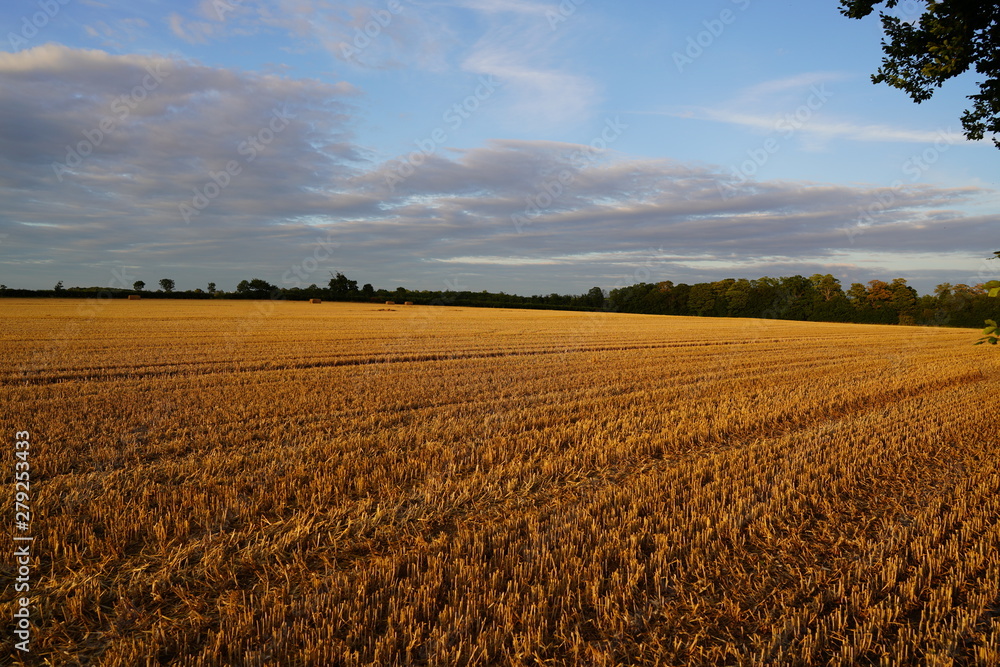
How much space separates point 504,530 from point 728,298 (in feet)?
321

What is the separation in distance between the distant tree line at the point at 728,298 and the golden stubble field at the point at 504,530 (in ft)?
249

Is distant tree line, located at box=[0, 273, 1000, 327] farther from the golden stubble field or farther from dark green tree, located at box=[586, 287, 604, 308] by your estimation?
the golden stubble field

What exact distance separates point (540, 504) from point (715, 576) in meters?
1.85

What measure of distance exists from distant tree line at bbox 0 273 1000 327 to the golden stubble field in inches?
2991

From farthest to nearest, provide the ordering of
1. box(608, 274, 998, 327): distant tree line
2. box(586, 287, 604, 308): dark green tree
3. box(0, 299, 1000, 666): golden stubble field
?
box(586, 287, 604, 308): dark green tree → box(608, 274, 998, 327): distant tree line → box(0, 299, 1000, 666): golden stubble field

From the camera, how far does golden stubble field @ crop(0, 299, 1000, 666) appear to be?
10.7 ft

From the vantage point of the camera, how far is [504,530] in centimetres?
465

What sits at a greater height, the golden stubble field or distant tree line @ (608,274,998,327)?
distant tree line @ (608,274,998,327)

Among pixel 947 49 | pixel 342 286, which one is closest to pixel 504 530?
pixel 947 49

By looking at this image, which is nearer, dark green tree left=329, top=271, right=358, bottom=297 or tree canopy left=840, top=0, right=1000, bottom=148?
tree canopy left=840, top=0, right=1000, bottom=148

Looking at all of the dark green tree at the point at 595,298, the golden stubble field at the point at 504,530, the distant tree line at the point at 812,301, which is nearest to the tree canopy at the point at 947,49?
the golden stubble field at the point at 504,530

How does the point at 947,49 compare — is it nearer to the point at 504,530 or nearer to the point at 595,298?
the point at 504,530

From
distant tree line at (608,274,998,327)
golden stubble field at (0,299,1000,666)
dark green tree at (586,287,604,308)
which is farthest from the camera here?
dark green tree at (586,287,604,308)

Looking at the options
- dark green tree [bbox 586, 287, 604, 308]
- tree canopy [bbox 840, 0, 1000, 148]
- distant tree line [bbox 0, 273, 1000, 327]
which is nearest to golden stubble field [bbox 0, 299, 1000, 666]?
tree canopy [bbox 840, 0, 1000, 148]
